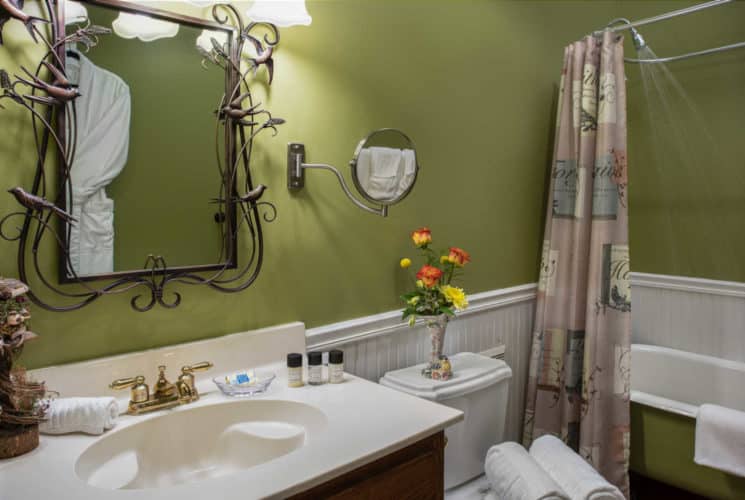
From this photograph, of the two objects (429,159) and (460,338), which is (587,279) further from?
(429,159)

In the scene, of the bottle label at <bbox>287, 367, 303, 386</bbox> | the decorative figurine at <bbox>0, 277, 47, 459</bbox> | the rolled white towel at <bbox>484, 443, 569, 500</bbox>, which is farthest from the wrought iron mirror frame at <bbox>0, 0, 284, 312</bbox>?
the rolled white towel at <bbox>484, 443, 569, 500</bbox>

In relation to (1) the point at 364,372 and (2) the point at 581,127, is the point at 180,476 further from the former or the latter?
(2) the point at 581,127

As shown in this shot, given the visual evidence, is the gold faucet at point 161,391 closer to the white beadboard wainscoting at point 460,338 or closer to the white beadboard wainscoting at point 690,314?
the white beadboard wainscoting at point 460,338

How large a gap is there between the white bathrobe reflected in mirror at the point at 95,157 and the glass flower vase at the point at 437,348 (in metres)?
0.94

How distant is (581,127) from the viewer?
2.38 meters

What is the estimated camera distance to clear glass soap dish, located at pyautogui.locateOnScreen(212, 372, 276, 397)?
1.38 meters

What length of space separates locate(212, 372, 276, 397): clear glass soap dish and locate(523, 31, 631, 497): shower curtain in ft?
4.68

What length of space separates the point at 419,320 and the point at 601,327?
0.81 metres

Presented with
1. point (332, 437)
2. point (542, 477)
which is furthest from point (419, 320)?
point (332, 437)

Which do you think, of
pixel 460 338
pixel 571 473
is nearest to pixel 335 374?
pixel 571 473

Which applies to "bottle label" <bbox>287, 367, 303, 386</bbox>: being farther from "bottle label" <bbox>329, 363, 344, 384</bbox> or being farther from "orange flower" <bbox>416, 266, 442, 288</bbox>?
"orange flower" <bbox>416, 266, 442, 288</bbox>

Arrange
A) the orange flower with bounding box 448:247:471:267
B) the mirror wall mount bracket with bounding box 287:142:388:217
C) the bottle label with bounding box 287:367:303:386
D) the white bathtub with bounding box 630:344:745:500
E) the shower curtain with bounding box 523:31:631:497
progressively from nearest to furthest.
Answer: the bottle label with bounding box 287:367:303:386 < the mirror wall mount bracket with bounding box 287:142:388:217 < the orange flower with bounding box 448:247:471:267 < the white bathtub with bounding box 630:344:745:500 < the shower curtain with bounding box 523:31:631:497

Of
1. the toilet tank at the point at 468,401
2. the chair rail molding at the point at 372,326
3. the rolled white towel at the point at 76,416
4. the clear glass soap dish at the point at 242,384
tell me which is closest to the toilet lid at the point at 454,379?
the toilet tank at the point at 468,401

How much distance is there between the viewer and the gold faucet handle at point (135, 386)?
1220 mm
